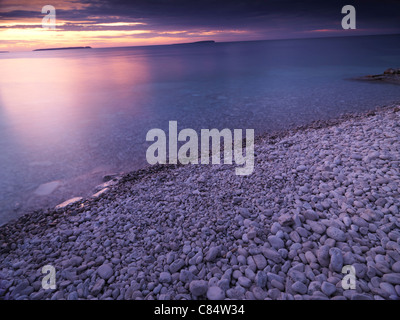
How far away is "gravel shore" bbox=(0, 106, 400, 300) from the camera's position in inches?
95.8

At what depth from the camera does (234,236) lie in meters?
3.08

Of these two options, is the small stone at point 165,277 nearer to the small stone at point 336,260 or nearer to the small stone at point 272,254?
the small stone at point 272,254

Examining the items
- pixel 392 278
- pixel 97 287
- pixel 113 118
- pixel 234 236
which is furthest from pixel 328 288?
pixel 113 118

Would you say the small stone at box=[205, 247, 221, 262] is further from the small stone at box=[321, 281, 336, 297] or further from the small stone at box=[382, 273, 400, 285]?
the small stone at box=[382, 273, 400, 285]

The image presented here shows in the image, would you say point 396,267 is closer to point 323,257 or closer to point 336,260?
point 336,260

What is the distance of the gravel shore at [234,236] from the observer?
2434 mm

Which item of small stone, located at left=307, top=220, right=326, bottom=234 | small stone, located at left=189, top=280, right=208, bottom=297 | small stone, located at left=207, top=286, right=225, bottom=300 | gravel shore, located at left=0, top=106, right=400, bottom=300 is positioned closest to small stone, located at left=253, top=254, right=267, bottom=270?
gravel shore, located at left=0, top=106, right=400, bottom=300

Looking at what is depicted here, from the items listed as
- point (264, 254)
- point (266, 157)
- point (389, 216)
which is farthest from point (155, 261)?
point (266, 157)

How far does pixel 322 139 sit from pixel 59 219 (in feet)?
18.7

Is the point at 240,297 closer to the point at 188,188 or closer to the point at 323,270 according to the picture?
the point at 323,270

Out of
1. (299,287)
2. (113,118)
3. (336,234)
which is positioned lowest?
(299,287)

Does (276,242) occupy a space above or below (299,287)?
above

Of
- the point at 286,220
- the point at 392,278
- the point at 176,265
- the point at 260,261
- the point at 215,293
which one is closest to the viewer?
the point at 392,278

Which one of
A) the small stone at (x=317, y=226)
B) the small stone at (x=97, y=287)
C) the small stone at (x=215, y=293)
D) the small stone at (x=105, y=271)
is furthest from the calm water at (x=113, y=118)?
the small stone at (x=317, y=226)
